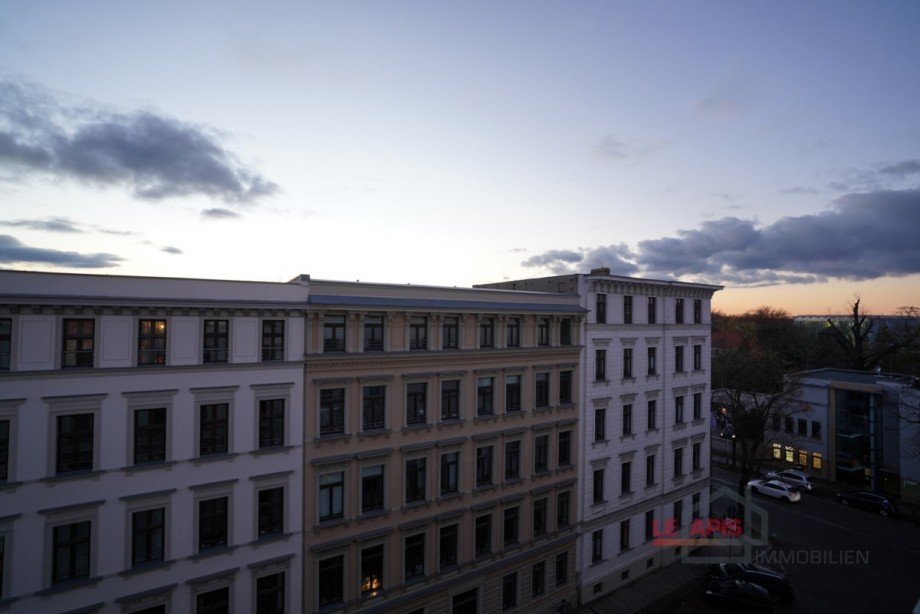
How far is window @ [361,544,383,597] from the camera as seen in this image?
19750 millimetres

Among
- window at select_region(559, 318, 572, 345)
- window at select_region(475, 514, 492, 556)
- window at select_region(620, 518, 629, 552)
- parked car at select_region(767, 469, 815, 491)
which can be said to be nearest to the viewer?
window at select_region(475, 514, 492, 556)

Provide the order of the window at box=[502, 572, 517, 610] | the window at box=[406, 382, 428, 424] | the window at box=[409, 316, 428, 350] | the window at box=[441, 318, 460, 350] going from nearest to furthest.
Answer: the window at box=[406, 382, 428, 424] < the window at box=[409, 316, 428, 350] < the window at box=[441, 318, 460, 350] < the window at box=[502, 572, 517, 610]

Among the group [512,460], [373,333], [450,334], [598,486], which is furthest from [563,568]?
[373,333]

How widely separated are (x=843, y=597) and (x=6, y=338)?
3963 cm

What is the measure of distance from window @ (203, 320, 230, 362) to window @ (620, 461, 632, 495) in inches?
891

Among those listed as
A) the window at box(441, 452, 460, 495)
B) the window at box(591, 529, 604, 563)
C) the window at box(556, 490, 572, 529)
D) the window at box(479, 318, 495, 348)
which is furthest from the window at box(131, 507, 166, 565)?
the window at box(591, 529, 604, 563)

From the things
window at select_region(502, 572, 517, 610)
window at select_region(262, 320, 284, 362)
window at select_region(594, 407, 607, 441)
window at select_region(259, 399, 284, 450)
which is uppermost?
window at select_region(262, 320, 284, 362)

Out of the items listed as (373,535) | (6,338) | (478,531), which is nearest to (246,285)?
(6,338)

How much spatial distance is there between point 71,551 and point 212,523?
12.5 ft

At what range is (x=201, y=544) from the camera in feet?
54.4

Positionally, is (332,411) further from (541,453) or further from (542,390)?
(541,453)

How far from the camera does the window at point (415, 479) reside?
20.8m

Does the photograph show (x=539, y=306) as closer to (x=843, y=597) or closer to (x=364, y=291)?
(x=364, y=291)

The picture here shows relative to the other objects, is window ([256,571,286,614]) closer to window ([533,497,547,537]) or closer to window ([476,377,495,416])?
window ([476,377,495,416])
